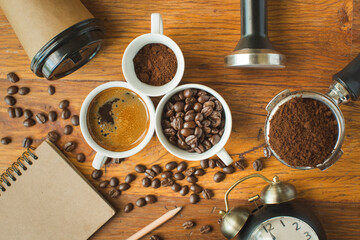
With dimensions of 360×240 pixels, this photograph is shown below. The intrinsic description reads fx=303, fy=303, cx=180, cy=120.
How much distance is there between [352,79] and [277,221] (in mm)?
533

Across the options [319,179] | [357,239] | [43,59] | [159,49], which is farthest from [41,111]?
[357,239]

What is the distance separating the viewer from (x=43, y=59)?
0.99 m

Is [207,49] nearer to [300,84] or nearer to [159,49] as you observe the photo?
[159,49]

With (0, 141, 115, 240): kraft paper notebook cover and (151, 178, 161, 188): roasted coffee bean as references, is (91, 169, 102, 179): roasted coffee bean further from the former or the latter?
(151, 178, 161, 188): roasted coffee bean

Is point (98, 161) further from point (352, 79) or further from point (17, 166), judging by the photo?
point (352, 79)

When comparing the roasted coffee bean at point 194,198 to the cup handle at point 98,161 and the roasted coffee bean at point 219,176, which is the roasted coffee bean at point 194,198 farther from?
the cup handle at point 98,161

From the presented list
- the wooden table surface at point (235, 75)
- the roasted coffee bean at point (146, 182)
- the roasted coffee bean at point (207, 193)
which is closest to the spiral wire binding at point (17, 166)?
the wooden table surface at point (235, 75)

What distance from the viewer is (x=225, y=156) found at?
3.44ft

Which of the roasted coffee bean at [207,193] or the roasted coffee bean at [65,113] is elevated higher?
the roasted coffee bean at [65,113]

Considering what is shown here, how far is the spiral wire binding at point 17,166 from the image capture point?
1.18 metres

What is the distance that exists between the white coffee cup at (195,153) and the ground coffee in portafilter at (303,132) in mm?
152

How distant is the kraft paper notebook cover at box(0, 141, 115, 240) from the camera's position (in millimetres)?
1168

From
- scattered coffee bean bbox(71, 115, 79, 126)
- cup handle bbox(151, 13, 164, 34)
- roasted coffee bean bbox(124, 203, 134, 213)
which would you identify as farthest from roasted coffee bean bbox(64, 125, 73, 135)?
cup handle bbox(151, 13, 164, 34)

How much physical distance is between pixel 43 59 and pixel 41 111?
0.28 meters
